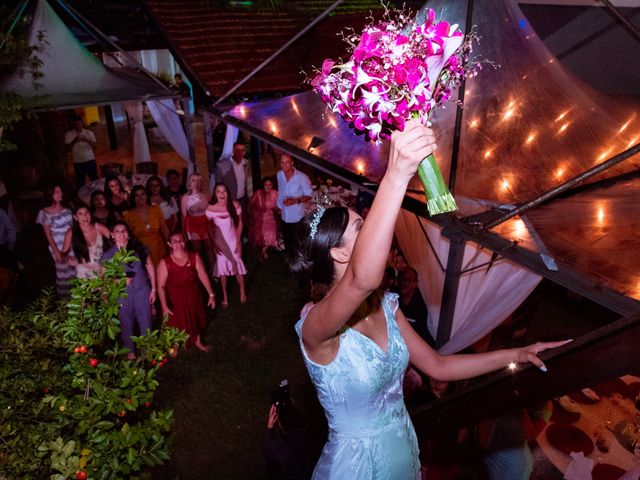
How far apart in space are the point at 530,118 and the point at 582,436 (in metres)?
2.78

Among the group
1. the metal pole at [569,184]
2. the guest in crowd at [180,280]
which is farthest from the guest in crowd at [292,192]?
the metal pole at [569,184]

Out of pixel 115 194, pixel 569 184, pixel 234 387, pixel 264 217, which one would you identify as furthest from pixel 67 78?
pixel 569 184

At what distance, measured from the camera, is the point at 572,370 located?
1.99m

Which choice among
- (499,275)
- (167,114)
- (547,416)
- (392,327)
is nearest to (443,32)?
(392,327)

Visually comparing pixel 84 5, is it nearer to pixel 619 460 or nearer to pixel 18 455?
pixel 18 455

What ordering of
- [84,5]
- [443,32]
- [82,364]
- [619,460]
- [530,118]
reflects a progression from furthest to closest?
[84,5] < [619,460] < [530,118] < [82,364] < [443,32]

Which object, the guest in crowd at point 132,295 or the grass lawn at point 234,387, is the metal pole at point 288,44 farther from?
the grass lawn at point 234,387

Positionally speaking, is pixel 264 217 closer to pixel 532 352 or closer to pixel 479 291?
pixel 479 291

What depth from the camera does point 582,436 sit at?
4438mm

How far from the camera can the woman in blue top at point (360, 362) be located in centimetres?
180

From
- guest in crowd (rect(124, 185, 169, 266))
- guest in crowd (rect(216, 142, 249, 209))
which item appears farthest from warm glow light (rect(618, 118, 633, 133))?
guest in crowd (rect(216, 142, 249, 209))

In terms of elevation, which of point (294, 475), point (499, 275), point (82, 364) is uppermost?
point (82, 364)

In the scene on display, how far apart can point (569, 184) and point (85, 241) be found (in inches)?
Answer: 180

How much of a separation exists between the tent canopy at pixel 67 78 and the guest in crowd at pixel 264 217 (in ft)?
6.14
